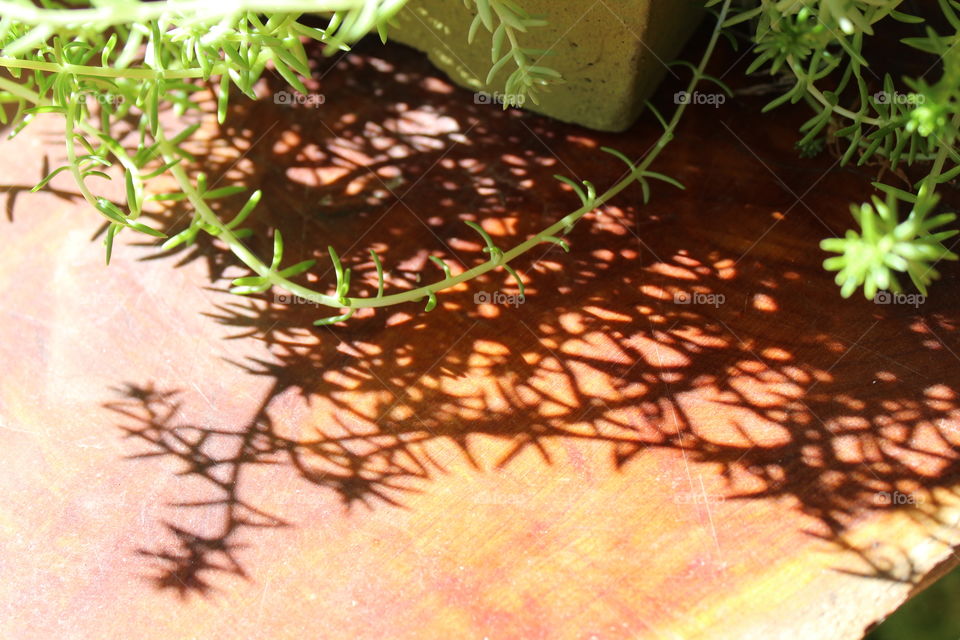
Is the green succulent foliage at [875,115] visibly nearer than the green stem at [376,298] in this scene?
Yes

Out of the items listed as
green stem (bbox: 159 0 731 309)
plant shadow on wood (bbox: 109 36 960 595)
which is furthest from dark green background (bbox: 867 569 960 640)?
green stem (bbox: 159 0 731 309)

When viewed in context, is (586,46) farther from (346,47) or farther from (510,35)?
(346,47)

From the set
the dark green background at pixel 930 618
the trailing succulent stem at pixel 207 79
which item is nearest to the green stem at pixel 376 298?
the trailing succulent stem at pixel 207 79

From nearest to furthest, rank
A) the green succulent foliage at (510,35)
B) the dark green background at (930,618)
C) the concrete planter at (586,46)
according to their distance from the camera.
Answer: the green succulent foliage at (510,35)
the concrete planter at (586,46)
the dark green background at (930,618)

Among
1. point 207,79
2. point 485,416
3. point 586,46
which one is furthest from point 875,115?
point 207,79

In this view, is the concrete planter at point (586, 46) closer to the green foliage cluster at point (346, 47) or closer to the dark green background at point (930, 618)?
the green foliage cluster at point (346, 47)

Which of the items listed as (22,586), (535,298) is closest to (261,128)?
(535,298)
